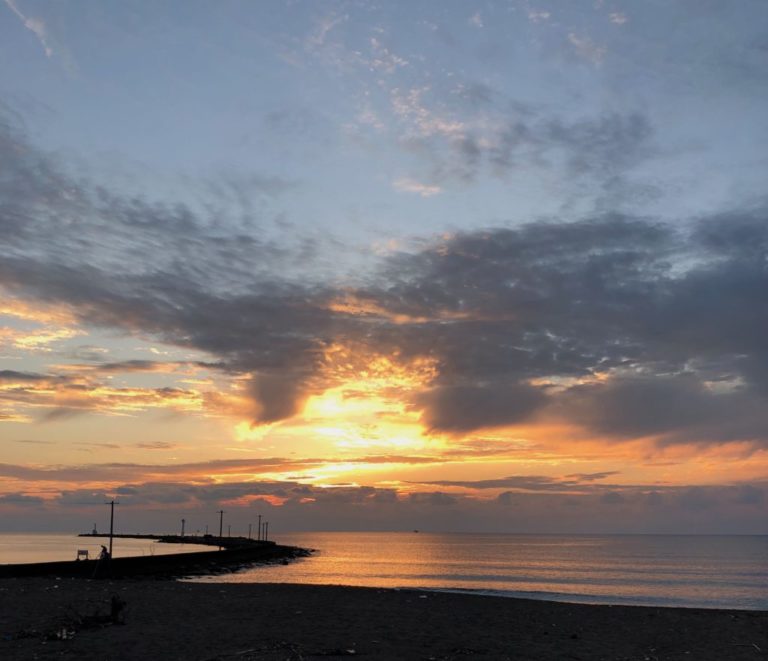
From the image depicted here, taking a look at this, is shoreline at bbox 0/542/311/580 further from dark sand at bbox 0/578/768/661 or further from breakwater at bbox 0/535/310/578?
dark sand at bbox 0/578/768/661

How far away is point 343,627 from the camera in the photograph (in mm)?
22312

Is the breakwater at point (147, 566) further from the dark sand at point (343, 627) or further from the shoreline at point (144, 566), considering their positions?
the dark sand at point (343, 627)

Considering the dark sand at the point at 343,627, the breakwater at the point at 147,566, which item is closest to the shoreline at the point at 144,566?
the breakwater at the point at 147,566

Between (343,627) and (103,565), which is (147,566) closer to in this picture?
(103,565)

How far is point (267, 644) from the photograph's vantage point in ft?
60.8

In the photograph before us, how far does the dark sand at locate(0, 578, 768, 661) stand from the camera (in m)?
18.2

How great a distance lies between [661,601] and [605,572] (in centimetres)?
4806

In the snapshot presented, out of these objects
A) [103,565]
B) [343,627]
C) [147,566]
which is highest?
[343,627]

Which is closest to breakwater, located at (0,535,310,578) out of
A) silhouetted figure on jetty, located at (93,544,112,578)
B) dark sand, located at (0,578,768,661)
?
silhouetted figure on jetty, located at (93,544,112,578)

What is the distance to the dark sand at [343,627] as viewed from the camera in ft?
59.8

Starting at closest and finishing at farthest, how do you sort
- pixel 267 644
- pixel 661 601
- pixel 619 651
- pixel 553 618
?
pixel 267 644
pixel 619 651
pixel 553 618
pixel 661 601

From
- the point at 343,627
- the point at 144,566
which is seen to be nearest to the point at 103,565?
the point at 144,566

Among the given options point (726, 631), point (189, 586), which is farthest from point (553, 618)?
point (189, 586)

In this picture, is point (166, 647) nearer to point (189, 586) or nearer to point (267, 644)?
point (267, 644)
